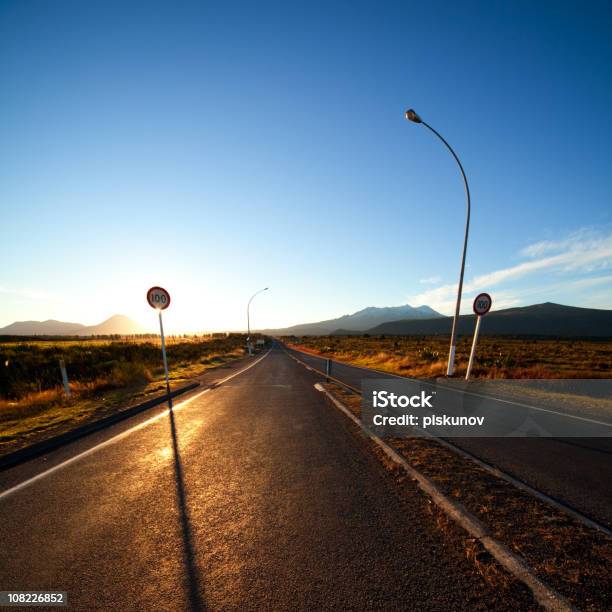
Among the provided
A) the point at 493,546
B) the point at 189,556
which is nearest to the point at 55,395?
the point at 189,556

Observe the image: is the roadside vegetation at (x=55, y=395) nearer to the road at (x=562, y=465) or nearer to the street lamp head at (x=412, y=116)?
the road at (x=562, y=465)

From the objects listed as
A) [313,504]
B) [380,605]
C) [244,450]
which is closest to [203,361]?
[244,450]

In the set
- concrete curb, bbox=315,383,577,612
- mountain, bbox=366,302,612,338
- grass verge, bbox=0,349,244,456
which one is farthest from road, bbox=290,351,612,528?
mountain, bbox=366,302,612,338

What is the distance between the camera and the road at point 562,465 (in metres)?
3.20

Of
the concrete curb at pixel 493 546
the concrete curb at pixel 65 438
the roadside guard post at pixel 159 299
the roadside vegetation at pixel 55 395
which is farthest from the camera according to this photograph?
the roadside guard post at pixel 159 299

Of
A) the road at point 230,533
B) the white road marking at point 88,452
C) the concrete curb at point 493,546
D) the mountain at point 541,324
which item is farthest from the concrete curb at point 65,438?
the mountain at point 541,324

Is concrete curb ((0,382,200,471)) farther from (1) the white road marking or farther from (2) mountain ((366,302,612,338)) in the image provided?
(2) mountain ((366,302,612,338))

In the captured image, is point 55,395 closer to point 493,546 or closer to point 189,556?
point 189,556

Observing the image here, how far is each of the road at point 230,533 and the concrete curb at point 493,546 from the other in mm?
111

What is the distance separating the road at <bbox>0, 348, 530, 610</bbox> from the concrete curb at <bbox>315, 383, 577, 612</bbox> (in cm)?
11

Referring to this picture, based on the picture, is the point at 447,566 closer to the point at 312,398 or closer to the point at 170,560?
the point at 170,560

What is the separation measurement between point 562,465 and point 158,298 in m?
10.7

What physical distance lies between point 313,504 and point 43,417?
7.28 m

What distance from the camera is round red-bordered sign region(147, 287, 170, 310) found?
9625 mm
